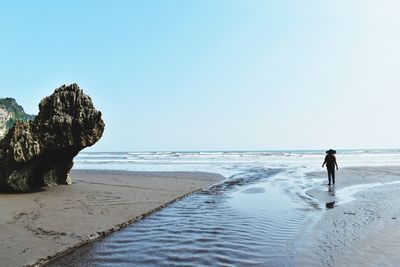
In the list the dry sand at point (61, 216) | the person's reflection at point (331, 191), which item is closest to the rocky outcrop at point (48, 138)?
the dry sand at point (61, 216)

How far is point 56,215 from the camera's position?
331 inches

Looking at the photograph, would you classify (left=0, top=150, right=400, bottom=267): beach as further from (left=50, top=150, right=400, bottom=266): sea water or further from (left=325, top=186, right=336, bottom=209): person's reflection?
(left=325, top=186, right=336, bottom=209): person's reflection

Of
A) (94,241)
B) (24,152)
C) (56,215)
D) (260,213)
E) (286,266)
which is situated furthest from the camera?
(24,152)

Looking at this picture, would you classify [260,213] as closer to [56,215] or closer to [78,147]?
[56,215]

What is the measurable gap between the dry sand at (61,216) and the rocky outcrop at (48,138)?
2.74 ft

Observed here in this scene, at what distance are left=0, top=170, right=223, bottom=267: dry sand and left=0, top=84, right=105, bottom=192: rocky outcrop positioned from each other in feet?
2.74

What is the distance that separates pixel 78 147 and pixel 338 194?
1071cm

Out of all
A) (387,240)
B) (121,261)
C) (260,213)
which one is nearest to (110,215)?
(121,261)

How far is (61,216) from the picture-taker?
27.2 ft

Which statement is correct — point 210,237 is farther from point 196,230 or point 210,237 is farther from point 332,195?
point 332,195

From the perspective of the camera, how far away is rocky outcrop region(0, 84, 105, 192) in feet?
38.5

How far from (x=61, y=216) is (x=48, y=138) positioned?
186 inches

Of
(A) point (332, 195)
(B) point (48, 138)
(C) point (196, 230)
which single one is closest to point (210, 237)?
(C) point (196, 230)

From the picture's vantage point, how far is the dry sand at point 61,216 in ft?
18.9
